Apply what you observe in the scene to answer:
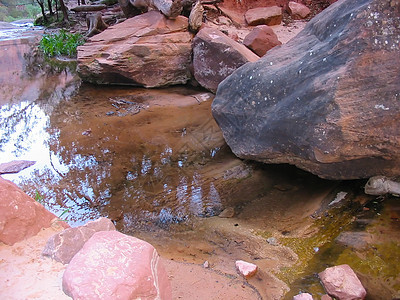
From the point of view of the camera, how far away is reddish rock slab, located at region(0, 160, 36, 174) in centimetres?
438

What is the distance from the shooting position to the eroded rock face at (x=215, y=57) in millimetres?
5922

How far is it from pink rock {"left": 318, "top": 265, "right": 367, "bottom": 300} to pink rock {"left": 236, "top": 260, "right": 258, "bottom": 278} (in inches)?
17.9

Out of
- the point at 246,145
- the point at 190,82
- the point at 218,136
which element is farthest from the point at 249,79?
the point at 190,82

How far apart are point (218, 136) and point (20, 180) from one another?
8.50ft

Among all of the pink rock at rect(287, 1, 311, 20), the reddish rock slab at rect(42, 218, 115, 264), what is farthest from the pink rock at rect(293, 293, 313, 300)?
the pink rock at rect(287, 1, 311, 20)

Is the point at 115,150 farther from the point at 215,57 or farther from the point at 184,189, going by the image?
the point at 215,57

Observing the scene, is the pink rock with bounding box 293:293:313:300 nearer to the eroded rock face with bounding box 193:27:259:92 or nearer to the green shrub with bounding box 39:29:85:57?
the eroded rock face with bounding box 193:27:259:92

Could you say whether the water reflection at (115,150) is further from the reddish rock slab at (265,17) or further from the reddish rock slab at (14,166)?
the reddish rock slab at (265,17)

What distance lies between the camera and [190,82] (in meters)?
7.47

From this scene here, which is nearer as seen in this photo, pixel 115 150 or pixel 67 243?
pixel 67 243

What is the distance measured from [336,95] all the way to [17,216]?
7.71 ft

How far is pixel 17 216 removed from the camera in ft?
7.54

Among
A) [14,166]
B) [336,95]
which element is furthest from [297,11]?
[14,166]

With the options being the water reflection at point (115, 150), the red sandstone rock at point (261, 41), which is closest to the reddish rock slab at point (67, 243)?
the water reflection at point (115, 150)
